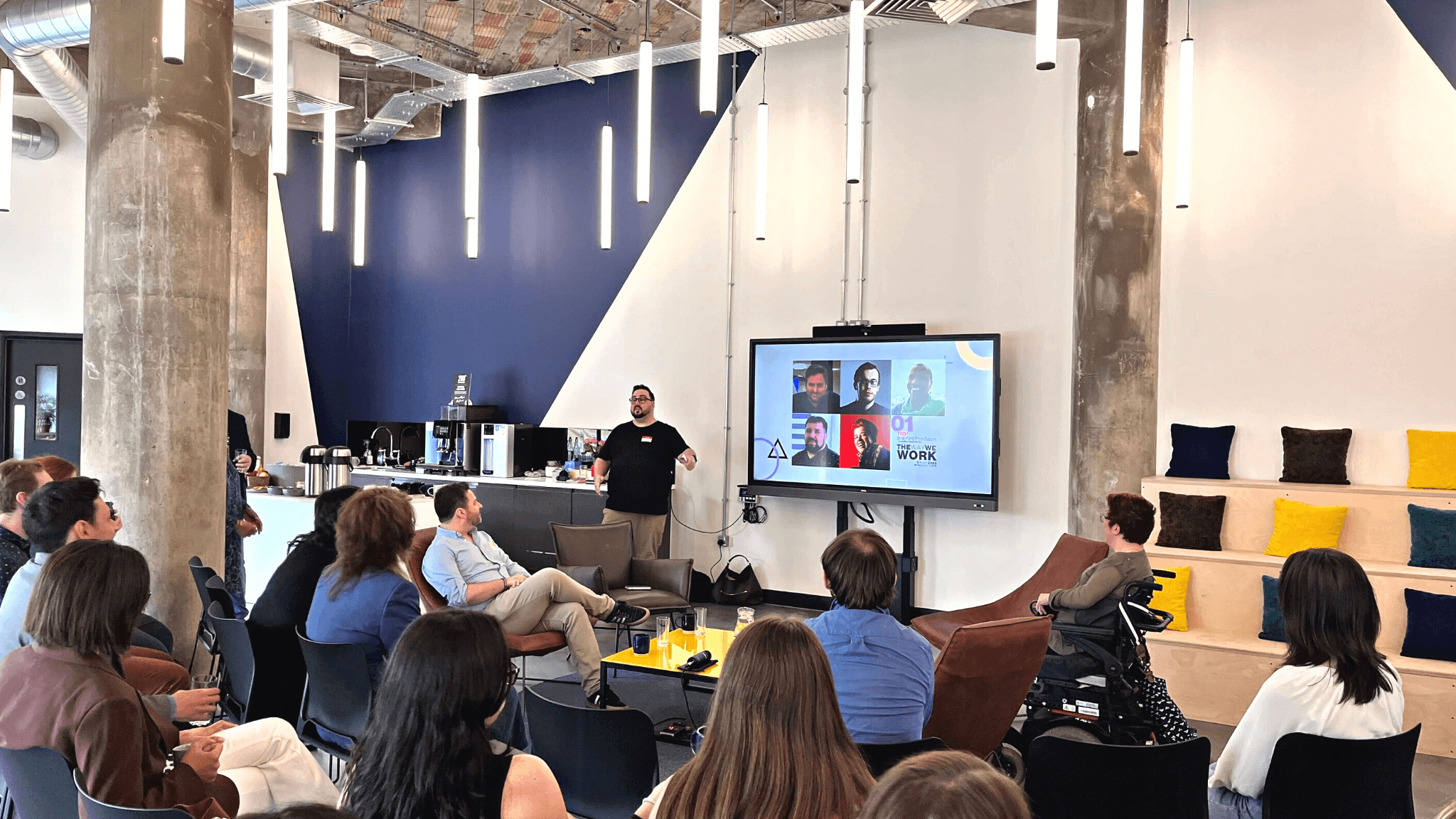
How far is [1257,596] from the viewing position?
19.0ft

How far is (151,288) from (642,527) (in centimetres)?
390

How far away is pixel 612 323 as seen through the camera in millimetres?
9141

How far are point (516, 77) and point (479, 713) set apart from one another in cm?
764

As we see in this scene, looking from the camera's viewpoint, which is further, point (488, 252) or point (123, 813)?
point (488, 252)

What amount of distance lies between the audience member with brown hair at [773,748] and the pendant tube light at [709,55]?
2594 mm

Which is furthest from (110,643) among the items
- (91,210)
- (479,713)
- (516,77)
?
(516,77)

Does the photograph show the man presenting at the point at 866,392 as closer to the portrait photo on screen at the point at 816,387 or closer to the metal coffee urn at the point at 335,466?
the portrait photo on screen at the point at 816,387

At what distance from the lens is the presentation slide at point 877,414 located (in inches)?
285

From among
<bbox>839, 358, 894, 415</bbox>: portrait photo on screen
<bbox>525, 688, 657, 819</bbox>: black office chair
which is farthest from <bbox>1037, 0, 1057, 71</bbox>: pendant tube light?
<bbox>839, 358, 894, 415</bbox>: portrait photo on screen

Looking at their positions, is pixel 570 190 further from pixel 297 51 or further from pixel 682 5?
pixel 297 51

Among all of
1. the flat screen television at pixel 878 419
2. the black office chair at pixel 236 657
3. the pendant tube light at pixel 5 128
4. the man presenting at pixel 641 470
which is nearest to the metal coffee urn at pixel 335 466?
the man presenting at pixel 641 470

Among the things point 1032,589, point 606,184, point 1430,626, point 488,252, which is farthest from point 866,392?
point 488,252

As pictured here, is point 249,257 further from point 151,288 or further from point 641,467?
point 151,288

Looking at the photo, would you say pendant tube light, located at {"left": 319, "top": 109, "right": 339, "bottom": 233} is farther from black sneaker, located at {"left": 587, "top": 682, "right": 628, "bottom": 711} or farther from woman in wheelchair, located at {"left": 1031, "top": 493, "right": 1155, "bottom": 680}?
woman in wheelchair, located at {"left": 1031, "top": 493, "right": 1155, "bottom": 680}
